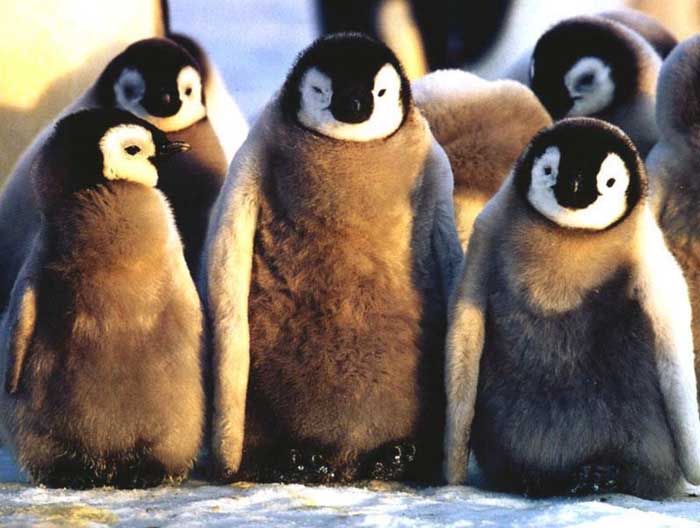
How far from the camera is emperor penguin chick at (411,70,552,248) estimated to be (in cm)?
492

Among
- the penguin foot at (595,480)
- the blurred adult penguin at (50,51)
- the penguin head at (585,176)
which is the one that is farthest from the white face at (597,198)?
the blurred adult penguin at (50,51)

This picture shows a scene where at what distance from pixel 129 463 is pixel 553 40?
2.38 m

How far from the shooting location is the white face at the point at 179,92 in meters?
5.20

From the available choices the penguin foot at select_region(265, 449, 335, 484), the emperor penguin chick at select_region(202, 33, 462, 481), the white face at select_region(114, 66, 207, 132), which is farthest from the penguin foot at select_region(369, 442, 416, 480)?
the white face at select_region(114, 66, 207, 132)

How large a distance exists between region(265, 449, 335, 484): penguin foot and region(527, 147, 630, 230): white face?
775 mm

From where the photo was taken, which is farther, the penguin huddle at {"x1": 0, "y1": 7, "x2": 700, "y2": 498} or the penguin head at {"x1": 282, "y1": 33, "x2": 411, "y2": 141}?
the penguin head at {"x1": 282, "y1": 33, "x2": 411, "y2": 141}

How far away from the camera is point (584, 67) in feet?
18.4

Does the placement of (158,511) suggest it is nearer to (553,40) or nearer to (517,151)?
(517,151)

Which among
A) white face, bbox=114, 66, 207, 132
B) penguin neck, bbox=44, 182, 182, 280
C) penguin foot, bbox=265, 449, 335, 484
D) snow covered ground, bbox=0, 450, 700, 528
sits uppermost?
white face, bbox=114, 66, 207, 132

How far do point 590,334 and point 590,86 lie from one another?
70.1 inches

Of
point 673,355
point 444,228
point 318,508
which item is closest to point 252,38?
point 444,228

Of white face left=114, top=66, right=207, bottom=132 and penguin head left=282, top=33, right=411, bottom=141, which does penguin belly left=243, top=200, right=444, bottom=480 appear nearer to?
penguin head left=282, top=33, right=411, bottom=141

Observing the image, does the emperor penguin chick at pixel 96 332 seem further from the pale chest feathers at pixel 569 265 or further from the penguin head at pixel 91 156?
the pale chest feathers at pixel 569 265

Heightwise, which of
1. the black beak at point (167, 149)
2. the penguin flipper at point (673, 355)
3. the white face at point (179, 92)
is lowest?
the penguin flipper at point (673, 355)
